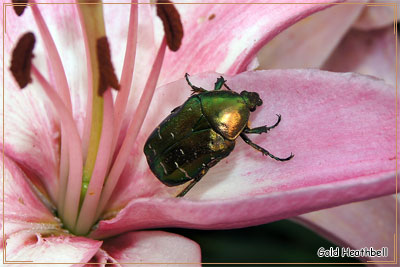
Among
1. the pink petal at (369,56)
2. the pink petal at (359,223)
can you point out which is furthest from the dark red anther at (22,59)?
the pink petal at (369,56)

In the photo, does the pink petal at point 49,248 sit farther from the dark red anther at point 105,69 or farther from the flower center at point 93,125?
the dark red anther at point 105,69

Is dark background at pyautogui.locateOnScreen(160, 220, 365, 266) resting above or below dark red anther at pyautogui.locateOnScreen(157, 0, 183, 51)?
below

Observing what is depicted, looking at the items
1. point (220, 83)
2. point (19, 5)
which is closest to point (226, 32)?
point (220, 83)

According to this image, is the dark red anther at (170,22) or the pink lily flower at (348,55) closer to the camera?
the dark red anther at (170,22)

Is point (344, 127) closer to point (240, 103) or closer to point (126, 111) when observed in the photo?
point (240, 103)

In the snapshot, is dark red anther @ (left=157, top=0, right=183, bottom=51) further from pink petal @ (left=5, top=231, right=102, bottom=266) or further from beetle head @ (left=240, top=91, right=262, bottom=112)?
pink petal @ (left=5, top=231, right=102, bottom=266)

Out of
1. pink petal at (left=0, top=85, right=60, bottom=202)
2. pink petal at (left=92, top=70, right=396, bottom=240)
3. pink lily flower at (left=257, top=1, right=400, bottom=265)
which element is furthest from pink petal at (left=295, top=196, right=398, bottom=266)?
pink petal at (left=0, top=85, right=60, bottom=202)

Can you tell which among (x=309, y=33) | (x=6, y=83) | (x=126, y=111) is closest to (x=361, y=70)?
(x=309, y=33)

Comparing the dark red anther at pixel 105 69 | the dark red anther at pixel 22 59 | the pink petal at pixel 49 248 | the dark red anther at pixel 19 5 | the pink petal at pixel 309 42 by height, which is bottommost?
the pink petal at pixel 309 42
